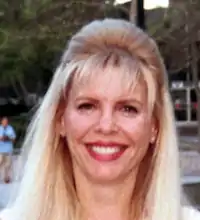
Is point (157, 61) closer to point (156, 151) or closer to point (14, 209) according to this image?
point (156, 151)

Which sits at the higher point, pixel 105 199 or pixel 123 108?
pixel 123 108

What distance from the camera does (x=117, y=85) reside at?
2285 millimetres

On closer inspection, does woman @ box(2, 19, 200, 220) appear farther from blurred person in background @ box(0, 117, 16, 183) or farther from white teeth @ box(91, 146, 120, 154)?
blurred person in background @ box(0, 117, 16, 183)

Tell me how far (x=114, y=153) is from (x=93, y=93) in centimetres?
21

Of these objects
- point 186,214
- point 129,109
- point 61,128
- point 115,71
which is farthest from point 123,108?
point 186,214

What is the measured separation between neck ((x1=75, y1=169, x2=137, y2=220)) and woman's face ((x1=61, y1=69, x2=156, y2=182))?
7 cm

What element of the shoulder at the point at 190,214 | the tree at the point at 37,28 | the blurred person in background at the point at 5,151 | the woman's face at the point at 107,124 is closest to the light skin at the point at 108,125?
the woman's face at the point at 107,124

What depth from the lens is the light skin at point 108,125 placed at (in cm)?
228

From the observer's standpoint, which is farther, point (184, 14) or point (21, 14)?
point (21, 14)

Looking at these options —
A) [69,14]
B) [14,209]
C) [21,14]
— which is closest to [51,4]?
[69,14]

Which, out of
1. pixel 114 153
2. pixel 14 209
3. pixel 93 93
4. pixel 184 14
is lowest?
pixel 14 209

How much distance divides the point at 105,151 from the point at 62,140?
192 mm

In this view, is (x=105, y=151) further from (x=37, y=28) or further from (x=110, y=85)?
(x=37, y=28)

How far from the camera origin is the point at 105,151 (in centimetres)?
233
